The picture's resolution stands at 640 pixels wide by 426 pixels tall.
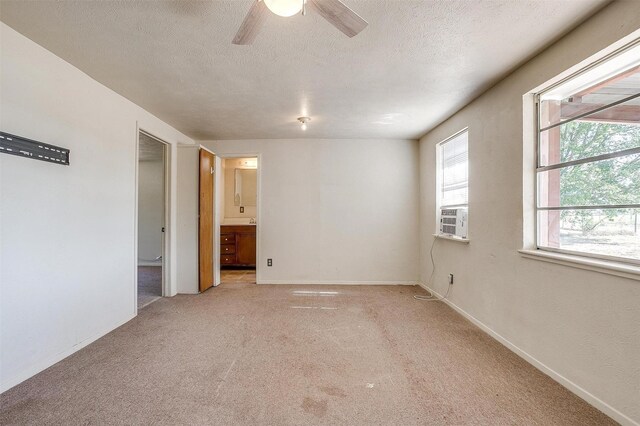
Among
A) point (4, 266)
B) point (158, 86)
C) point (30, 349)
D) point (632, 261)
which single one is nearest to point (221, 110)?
point (158, 86)

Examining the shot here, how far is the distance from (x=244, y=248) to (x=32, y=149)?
3.64 metres

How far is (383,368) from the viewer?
1.99 metres

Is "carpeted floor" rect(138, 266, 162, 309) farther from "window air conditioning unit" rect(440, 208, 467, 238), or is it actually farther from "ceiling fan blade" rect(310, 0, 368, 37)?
"window air conditioning unit" rect(440, 208, 467, 238)

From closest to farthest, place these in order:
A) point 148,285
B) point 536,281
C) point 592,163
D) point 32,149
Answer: point 592,163, point 32,149, point 536,281, point 148,285

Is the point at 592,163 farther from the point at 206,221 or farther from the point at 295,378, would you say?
the point at 206,221

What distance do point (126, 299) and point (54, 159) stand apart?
4.92ft

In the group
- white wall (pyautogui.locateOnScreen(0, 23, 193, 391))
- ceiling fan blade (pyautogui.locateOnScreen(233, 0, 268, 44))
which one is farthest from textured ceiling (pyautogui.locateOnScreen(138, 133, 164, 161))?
ceiling fan blade (pyautogui.locateOnScreen(233, 0, 268, 44))

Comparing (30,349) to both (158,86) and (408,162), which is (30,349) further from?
(408,162)

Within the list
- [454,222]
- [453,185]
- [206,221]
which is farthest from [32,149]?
[453,185]

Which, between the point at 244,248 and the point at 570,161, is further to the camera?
the point at 244,248

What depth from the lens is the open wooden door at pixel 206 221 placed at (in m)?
3.79

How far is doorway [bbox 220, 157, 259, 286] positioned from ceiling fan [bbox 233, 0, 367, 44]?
3387mm

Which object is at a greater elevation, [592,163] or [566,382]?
[592,163]

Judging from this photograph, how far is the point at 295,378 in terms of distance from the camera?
1.87 m
